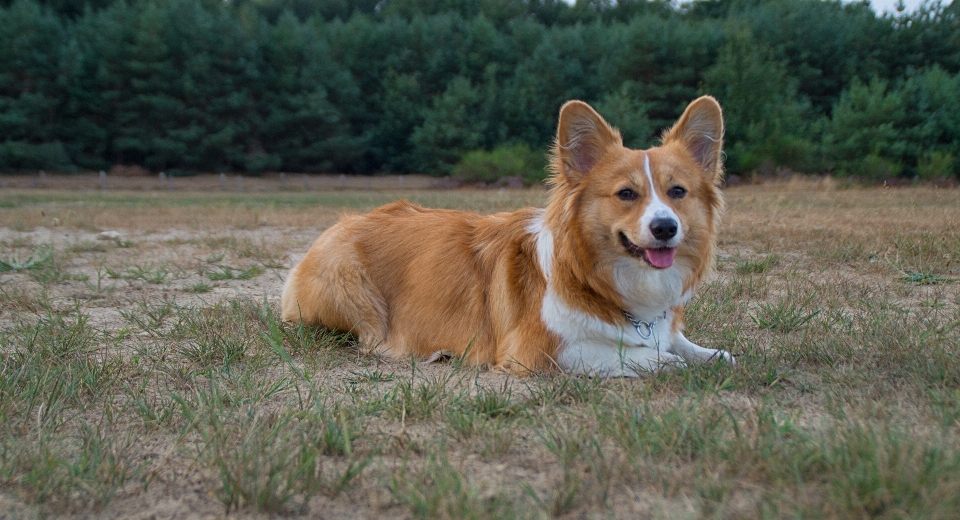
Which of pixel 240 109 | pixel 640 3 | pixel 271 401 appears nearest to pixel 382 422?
pixel 271 401

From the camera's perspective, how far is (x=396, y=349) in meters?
4.33

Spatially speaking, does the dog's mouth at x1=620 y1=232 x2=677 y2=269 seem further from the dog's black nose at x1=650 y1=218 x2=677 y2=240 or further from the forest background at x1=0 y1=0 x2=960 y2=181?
the forest background at x1=0 y1=0 x2=960 y2=181

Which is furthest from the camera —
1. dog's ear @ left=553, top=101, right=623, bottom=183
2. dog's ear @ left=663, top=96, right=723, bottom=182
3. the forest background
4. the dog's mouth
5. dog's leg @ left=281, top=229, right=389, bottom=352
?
the forest background

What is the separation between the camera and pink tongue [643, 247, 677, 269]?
3.60 meters

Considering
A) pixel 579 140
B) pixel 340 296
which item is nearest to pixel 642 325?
pixel 579 140

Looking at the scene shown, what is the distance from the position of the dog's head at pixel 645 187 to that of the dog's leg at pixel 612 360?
1.51 feet

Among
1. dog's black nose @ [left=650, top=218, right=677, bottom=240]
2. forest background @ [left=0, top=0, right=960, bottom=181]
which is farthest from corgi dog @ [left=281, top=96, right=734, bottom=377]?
forest background @ [left=0, top=0, right=960, bottom=181]

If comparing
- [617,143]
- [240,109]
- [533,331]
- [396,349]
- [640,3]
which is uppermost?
[640,3]

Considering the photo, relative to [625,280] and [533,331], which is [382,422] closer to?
[533,331]

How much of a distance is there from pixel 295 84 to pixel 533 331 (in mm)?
47621

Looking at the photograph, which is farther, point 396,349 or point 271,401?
point 396,349

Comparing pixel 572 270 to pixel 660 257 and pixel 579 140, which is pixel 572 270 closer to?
pixel 660 257

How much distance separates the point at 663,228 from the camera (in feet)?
11.4

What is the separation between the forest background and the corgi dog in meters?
31.2
